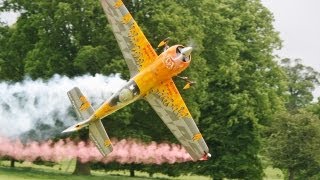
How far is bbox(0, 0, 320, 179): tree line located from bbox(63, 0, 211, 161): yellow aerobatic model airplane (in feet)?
42.2

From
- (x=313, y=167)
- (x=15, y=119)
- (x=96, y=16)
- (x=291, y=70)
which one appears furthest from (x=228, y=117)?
(x=291, y=70)

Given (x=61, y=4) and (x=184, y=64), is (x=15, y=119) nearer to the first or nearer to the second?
(x=184, y=64)

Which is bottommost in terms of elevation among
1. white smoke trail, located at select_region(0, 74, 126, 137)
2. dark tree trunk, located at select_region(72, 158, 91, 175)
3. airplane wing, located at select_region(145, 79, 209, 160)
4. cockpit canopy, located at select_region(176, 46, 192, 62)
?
dark tree trunk, located at select_region(72, 158, 91, 175)

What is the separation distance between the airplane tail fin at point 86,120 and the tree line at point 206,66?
48.2 ft

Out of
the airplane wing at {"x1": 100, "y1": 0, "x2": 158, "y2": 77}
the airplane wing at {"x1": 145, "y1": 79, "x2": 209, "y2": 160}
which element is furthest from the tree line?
the airplane wing at {"x1": 100, "y1": 0, "x2": 158, "y2": 77}

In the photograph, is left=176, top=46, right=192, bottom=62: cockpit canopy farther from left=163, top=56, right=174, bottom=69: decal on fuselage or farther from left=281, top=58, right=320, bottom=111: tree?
left=281, top=58, right=320, bottom=111: tree

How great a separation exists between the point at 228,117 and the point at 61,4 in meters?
18.5

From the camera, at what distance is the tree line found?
51.7m

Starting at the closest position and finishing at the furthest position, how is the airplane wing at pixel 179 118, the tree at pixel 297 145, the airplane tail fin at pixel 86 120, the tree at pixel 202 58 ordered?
the airplane tail fin at pixel 86 120 < the airplane wing at pixel 179 118 < the tree at pixel 202 58 < the tree at pixel 297 145

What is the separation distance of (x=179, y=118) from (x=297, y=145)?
2187 centimetres

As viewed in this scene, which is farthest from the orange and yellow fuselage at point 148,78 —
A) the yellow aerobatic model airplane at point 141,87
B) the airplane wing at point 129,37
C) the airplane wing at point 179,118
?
the airplane wing at point 179,118

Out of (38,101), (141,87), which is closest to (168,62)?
(141,87)

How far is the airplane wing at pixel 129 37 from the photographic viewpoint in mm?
35156

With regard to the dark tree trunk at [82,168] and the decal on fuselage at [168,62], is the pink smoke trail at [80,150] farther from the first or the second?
the decal on fuselage at [168,62]
